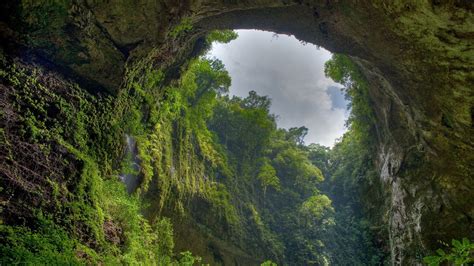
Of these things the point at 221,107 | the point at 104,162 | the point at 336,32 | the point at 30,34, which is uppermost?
the point at 221,107

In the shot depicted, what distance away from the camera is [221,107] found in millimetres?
32656

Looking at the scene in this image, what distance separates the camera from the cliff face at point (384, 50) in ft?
25.1

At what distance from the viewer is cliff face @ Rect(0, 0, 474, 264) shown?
25.1 feet

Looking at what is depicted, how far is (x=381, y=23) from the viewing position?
8.70m

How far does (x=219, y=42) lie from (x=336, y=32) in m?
6.83

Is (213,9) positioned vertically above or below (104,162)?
above

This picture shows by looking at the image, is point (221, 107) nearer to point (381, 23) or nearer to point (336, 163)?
point (336, 163)

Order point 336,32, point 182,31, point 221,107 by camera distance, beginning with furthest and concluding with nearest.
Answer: point 221,107 → point 182,31 → point 336,32

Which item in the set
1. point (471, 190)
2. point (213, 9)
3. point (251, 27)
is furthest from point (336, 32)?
point (471, 190)

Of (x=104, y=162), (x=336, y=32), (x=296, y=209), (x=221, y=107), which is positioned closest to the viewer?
(x=104, y=162)

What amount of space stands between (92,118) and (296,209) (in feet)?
80.9

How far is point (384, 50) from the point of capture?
31.5ft

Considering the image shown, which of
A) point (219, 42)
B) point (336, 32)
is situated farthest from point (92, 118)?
point (219, 42)

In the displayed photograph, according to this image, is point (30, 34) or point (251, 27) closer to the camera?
point (30, 34)
